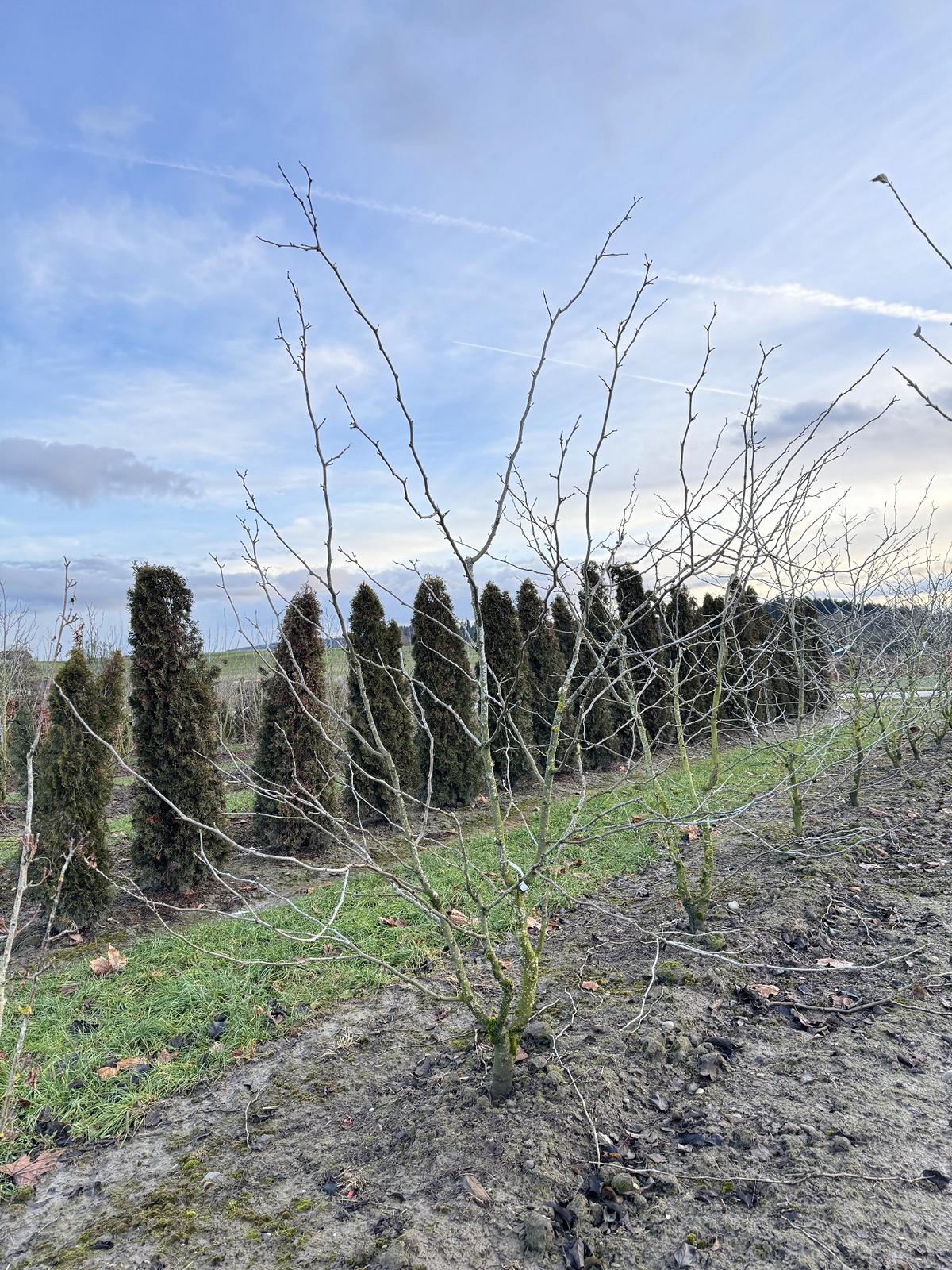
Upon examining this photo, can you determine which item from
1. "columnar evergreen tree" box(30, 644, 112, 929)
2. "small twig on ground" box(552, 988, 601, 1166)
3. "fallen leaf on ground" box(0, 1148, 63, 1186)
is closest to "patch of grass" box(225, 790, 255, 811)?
"columnar evergreen tree" box(30, 644, 112, 929)

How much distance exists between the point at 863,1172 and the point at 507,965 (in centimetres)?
203

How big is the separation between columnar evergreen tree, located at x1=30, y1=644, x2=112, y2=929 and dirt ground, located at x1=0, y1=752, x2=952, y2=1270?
307cm

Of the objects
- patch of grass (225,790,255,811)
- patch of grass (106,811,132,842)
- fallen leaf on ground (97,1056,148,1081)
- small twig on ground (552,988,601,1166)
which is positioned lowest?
fallen leaf on ground (97,1056,148,1081)

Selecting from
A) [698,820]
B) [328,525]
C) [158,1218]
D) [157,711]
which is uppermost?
[328,525]

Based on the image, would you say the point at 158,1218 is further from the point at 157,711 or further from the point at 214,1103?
the point at 157,711

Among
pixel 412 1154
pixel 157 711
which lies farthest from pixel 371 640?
pixel 412 1154

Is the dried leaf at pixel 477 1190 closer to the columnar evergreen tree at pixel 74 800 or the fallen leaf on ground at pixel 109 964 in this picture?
the fallen leaf on ground at pixel 109 964

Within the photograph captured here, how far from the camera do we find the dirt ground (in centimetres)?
204

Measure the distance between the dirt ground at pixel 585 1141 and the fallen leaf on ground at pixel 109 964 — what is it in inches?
71.3

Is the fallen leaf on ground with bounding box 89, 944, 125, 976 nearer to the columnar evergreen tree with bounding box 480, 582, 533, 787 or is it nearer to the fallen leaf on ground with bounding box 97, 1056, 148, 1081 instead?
the fallen leaf on ground with bounding box 97, 1056, 148, 1081

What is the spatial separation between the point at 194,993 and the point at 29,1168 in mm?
1158

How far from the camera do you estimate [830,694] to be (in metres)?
5.80

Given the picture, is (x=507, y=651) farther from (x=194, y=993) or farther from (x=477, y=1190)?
(x=477, y=1190)

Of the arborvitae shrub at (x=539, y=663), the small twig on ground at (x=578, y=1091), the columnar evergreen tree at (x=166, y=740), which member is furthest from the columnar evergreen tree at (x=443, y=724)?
the small twig on ground at (x=578, y=1091)
